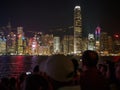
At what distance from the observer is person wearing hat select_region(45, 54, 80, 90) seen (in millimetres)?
2615

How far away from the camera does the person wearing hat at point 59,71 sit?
8.58ft

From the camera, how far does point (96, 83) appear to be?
3502 millimetres

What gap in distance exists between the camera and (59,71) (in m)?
2.61

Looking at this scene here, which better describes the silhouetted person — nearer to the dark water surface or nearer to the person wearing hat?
the person wearing hat

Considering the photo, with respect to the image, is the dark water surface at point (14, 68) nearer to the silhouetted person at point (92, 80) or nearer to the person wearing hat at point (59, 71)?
the silhouetted person at point (92, 80)

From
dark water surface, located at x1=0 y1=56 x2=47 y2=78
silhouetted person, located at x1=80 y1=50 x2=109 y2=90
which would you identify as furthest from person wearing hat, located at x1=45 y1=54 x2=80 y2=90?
dark water surface, located at x1=0 y1=56 x2=47 y2=78

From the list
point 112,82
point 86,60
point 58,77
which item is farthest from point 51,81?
point 112,82

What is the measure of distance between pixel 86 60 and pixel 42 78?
0.82 m

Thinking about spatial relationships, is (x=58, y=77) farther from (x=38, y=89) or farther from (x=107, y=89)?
(x=107, y=89)

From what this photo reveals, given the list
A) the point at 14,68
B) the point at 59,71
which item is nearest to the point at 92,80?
the point at 59,71

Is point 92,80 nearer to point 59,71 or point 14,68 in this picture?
point 59,71

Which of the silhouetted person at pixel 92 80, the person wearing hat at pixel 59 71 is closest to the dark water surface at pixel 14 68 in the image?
the silhouetted person at pixel 92 80

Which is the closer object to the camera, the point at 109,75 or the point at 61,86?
the point at 61,86

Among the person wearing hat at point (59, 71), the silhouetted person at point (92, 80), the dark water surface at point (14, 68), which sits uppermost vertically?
the person wearing hat at point (59, 71)
